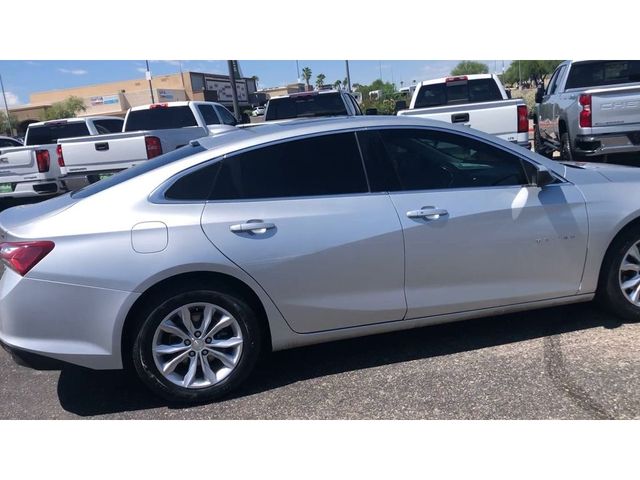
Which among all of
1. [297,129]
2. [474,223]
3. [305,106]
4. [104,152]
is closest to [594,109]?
[474,223]

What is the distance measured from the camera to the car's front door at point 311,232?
3453 millimetres

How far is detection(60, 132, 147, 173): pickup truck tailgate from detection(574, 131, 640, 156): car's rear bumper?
22.0ft

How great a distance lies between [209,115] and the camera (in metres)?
11.9

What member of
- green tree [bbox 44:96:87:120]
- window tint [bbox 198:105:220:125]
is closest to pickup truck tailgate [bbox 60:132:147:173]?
window tint [bbox 198:105:220:125]

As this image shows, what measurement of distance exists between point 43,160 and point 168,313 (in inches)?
345

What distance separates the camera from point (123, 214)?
11.1 ft

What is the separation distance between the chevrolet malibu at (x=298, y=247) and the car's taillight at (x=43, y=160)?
7.58 m

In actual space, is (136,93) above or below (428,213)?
above

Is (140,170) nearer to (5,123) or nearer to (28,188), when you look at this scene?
(28,188)

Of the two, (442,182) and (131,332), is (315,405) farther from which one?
(442,182)

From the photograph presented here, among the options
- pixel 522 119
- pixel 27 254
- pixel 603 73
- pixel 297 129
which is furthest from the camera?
pixel 603 73

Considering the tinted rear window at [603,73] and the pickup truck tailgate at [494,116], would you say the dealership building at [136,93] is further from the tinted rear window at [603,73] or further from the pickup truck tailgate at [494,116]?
the pickup truck tailgate at [494,116]

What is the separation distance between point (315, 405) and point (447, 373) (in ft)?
2.91

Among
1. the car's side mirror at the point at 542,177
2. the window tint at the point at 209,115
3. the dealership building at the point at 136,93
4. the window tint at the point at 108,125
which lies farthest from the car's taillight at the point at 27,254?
the dealership building at the point at 136,93
